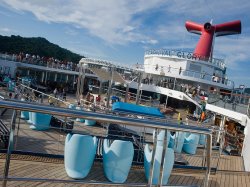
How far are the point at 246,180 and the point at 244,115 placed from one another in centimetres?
595

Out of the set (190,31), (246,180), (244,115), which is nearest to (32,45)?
(190,31)

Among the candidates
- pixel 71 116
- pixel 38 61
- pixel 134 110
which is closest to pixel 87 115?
pixel 71 116

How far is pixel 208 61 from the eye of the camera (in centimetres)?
3116

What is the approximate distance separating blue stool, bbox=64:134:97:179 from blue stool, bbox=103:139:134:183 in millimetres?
350

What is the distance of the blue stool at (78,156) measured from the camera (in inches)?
196

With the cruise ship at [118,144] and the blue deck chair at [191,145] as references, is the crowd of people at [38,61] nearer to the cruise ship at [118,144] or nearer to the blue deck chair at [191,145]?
the cruise ship at [118,144]

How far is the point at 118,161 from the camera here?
5191mm

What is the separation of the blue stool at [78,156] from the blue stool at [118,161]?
350mm

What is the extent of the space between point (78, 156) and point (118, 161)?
71cm

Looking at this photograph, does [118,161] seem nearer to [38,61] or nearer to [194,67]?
[194,67]

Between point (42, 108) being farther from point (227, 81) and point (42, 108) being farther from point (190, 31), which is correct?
point (190, 31)

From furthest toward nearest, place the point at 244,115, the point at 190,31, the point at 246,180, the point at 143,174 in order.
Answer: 1. the point at 190,31
2. the point at 244,115
3. the point at 246,180
4. the point at 143,174

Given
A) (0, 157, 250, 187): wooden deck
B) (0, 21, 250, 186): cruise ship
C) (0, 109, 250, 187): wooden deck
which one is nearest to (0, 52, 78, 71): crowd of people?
(0, 21, 250, 186): cruise ship

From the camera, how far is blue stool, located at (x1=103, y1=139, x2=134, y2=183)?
17.0 ft
